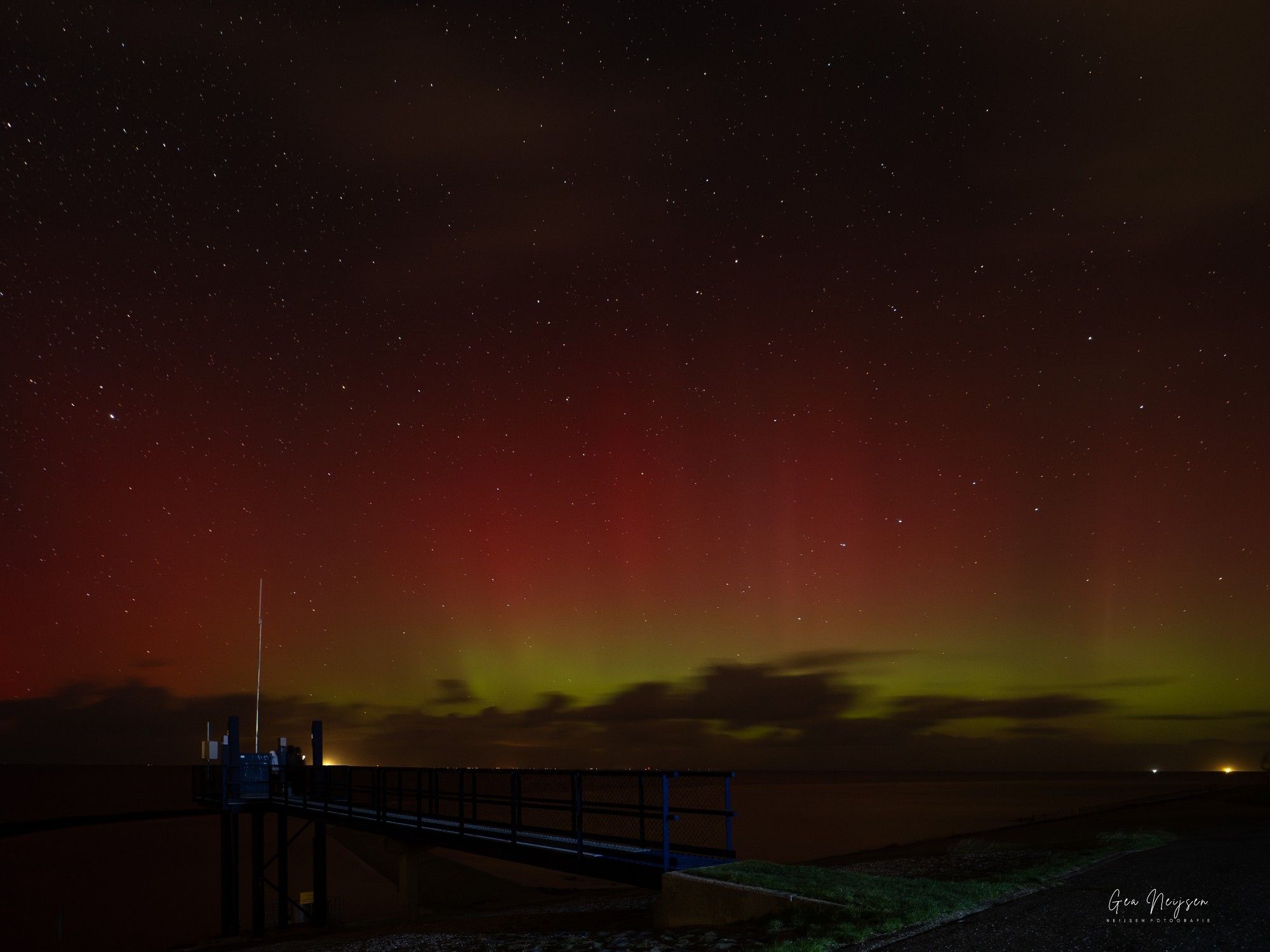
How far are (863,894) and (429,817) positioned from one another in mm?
13162

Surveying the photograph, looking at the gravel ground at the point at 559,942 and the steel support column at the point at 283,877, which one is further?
the steel support column at the point at 283,877

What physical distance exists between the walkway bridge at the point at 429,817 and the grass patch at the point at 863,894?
1.15 metres

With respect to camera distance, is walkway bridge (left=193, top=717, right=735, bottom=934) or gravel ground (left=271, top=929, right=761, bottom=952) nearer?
gravel ground (left=271, top=929, right=761, bottom=952)

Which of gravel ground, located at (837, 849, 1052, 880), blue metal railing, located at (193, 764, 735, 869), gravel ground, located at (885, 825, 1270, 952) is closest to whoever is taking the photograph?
gravel ground, located at (885, 825, 1270, 952)

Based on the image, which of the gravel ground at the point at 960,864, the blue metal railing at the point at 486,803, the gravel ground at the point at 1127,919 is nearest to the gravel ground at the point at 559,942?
the blue metal railing at the point at 486,803

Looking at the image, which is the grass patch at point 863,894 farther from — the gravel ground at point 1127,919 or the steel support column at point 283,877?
the steel support column at point 283,877

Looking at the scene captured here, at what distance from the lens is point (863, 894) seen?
462 inches

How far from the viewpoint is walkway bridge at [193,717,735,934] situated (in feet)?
Result: 46.9

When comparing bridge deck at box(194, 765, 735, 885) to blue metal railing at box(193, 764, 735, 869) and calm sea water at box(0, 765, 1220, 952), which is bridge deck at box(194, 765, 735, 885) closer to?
blue metal railing at box(193, 764, 735, 869)

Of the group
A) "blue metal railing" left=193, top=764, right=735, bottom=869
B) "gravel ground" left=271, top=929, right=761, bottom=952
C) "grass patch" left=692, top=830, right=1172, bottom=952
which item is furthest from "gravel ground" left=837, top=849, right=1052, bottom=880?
"gravel ground" left=271, top=929, right=761, bottom=952

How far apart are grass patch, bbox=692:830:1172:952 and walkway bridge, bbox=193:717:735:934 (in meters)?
1.15

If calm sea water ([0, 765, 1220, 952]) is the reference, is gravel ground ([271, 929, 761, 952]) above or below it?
above

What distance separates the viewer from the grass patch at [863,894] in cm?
1024

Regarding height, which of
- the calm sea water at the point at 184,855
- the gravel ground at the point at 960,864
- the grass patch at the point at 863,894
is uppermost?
the grass patch at the point at 863,894
